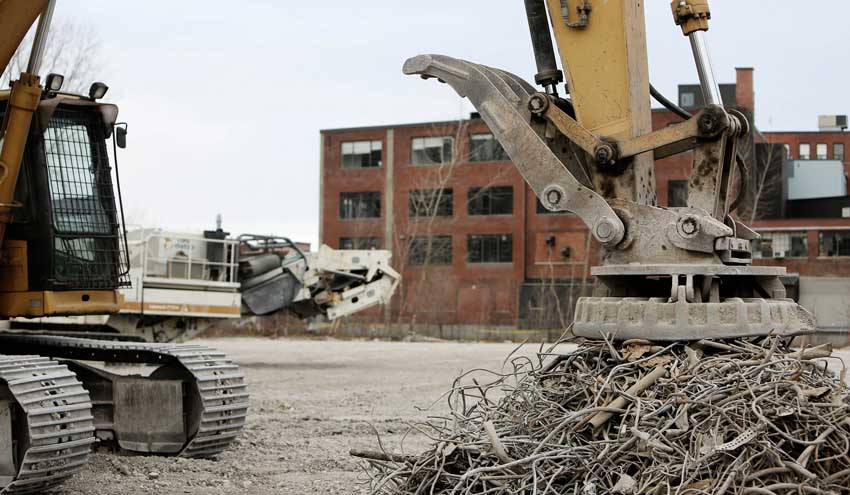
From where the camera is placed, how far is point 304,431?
408 inches

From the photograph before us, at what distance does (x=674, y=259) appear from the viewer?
498 centimetres

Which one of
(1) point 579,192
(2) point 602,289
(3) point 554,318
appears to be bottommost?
(3) point 554,318

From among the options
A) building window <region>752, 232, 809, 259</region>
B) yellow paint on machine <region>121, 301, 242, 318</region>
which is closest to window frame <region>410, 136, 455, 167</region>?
building window <region>752, 232, 809, 259</region>

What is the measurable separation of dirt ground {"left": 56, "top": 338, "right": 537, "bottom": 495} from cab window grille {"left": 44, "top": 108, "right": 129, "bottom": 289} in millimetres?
1526

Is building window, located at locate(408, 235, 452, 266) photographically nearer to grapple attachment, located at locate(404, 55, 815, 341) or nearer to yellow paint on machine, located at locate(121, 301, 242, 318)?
yellow paint on machine, located at locate(121, 301, 242, 318)

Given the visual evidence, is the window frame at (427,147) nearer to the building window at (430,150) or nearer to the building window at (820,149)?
the building window at (430,150)

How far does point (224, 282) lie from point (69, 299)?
10.8m

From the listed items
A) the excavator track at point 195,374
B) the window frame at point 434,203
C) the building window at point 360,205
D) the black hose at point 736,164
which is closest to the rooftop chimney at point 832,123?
the window frame at point 434,203

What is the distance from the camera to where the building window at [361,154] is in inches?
2067

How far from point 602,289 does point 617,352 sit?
43 cm

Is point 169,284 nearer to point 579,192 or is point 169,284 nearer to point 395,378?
point 395,378

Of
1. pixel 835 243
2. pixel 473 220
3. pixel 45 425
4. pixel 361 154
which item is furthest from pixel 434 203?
pixel 45 425

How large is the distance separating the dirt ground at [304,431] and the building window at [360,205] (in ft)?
97.8

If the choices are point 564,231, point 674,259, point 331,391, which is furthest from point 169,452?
point 564,231
